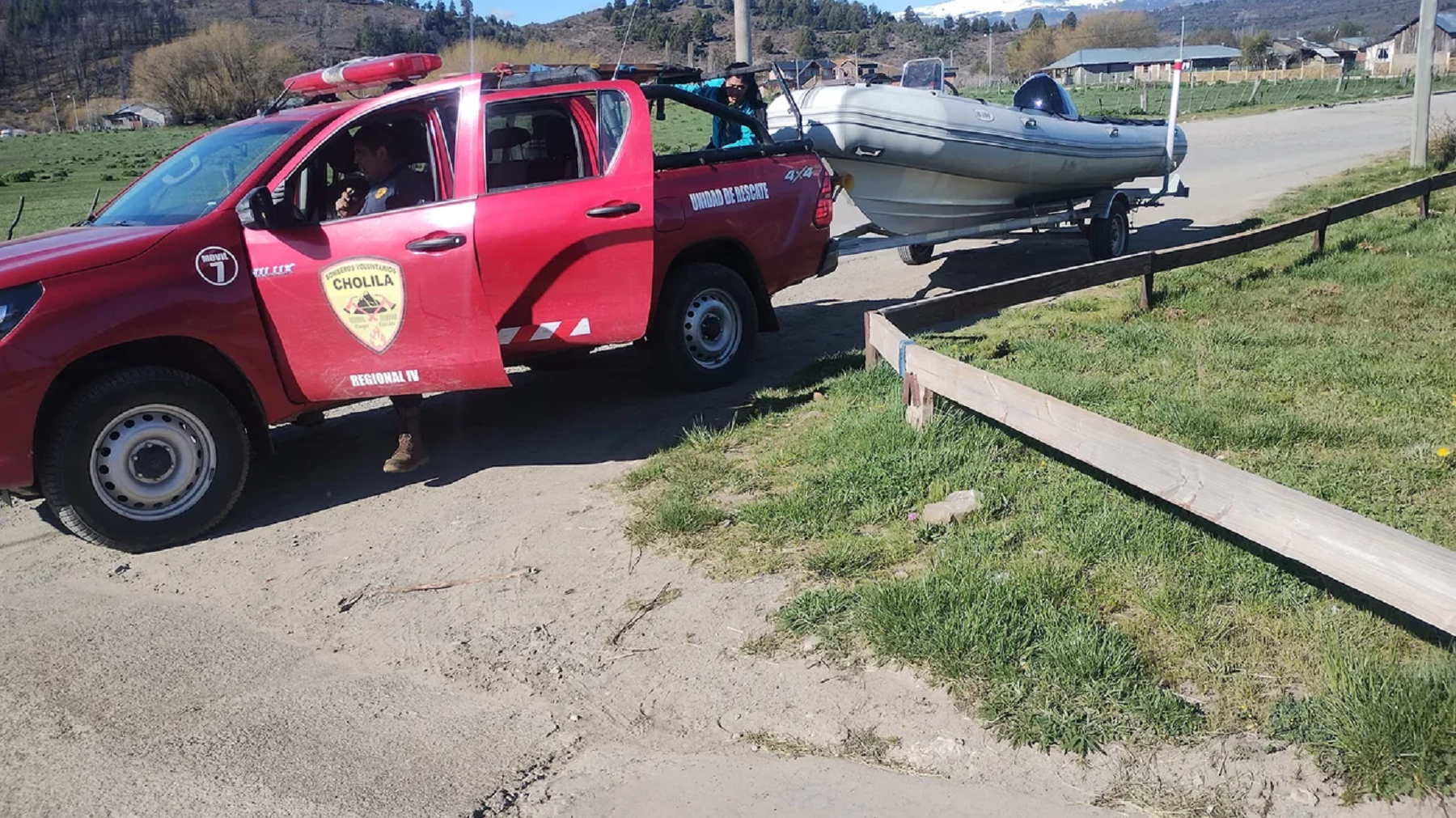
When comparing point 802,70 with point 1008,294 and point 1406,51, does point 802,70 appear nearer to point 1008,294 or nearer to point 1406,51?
point 1008,294

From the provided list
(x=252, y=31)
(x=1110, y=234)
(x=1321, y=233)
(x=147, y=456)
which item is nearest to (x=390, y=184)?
(x=147, y=456)

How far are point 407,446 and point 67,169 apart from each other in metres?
43.7

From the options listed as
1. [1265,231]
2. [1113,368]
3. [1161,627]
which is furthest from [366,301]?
[1265,231]

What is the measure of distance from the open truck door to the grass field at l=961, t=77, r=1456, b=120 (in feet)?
100

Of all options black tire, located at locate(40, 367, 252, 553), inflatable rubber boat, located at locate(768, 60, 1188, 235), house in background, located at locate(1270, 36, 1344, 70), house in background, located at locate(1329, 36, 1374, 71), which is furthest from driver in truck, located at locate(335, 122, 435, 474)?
house in background, located at locate(1329, 36, 1374, 71)

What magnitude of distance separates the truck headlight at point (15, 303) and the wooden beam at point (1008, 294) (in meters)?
4.52

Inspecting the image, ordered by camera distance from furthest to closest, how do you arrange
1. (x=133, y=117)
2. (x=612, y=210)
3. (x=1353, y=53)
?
(x=133, y=117), (x=1353, y=53), (x=612, y=210)

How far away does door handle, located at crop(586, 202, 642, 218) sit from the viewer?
629 centimetres

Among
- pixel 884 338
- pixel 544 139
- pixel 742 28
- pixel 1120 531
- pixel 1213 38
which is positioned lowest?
pixel 1120 531

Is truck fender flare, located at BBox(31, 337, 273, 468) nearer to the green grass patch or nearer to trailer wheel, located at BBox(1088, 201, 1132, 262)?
trailer wheel, located at BBox(1088, 201, 1132, 262)

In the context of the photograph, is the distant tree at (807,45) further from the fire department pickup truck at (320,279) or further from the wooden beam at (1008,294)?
the fire department pickup truck at (320,279)

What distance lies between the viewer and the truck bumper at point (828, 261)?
8117mm

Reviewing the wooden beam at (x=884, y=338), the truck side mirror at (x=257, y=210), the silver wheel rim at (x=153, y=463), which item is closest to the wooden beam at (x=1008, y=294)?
the wooden beam at (x=884, y=338)

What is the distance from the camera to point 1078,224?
1167 cm
